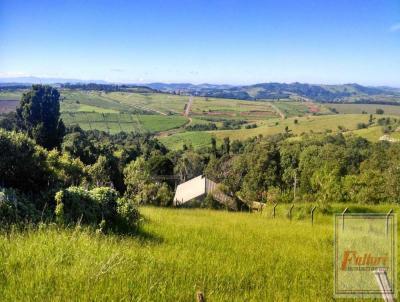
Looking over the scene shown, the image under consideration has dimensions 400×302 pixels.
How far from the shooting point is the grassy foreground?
151 inches

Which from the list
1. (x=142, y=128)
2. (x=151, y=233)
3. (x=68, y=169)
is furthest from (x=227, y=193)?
(x=142, y=128)

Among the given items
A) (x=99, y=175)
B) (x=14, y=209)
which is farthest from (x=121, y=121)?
(x=14, y=209)

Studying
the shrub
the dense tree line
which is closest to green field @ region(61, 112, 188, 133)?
the dense tree line

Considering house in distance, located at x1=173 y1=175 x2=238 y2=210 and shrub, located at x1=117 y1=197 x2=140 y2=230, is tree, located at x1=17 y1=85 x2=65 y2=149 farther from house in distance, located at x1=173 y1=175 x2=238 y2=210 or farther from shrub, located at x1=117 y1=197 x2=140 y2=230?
shrub, located at x1=117 y1=197 x2=140 y2=230

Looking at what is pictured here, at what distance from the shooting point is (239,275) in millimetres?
5137

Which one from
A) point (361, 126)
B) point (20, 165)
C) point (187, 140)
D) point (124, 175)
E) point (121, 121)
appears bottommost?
point (187, 140)

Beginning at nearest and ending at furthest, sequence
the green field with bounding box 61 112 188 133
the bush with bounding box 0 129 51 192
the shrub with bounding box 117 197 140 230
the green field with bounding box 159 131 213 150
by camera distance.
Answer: the bush with bounding box 0 129 51 192 → the shrub with bounding box 117 197 140 230 → the green field with bounding box 159 131 213 150 → the green field with bounding box 61 112 188 133

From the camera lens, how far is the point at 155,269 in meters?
4.72

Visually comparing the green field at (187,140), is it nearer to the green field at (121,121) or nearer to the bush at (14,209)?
the green field at (121,121)

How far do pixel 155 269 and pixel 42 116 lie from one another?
116 ft

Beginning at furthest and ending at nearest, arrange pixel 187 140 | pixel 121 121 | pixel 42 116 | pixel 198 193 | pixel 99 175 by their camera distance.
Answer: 1. pixel 121 121
2. pixel 187 140
3. pixel 198 193
4. pixel 42 116
5. pixel 99 175

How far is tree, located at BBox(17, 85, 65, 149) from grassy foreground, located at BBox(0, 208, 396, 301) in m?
31.5

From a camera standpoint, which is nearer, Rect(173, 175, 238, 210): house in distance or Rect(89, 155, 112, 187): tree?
Rect(89, 155, 112, 187): tree

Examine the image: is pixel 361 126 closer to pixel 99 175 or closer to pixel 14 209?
pixel 99 175
